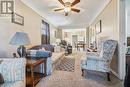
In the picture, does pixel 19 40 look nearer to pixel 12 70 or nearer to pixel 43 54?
pixel 12 70

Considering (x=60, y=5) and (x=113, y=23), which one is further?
(x=60, y=5)

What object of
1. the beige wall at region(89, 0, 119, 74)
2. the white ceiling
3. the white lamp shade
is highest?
the white ceiling

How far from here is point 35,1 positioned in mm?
4289

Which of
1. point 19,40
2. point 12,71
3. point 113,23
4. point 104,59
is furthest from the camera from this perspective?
point 113,23

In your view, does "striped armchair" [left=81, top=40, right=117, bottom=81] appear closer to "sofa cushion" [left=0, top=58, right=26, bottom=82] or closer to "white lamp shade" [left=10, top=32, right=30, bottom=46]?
"white lamp shade" [left=10, top=32, right=30, bottom=46]

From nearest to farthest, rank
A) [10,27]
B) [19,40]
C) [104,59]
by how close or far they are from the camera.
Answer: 1. [19,40]
2. [104,59]
3. [10,27]

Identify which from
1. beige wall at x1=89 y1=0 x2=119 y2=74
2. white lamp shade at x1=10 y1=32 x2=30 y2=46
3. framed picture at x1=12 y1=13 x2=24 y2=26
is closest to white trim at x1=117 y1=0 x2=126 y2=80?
Answer: beige wall at x1=89 y1=0 x2=119 y2=74

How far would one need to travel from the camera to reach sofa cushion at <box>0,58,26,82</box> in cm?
195

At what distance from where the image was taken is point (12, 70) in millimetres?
1966

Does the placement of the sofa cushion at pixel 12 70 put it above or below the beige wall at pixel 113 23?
below

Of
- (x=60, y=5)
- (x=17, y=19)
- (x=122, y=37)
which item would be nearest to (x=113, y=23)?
(x=122, y=37)

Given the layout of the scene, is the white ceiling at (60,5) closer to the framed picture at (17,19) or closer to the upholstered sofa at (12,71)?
the framed picture at (17,19)

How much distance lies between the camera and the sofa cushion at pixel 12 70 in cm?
195

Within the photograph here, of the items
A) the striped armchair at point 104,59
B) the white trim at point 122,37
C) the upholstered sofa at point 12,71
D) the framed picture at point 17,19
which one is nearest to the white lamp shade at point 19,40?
the upholstered sofa at point 12,71
